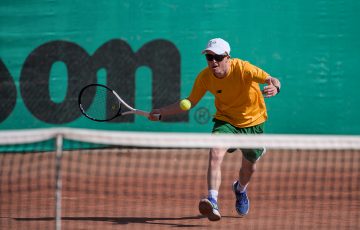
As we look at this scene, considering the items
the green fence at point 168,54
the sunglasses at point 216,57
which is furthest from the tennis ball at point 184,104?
the green fence at point 168,54

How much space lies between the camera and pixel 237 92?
554 centimetres

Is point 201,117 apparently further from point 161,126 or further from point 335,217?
point 335,217

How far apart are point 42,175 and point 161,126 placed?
213 cm

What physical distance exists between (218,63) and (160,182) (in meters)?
2.27

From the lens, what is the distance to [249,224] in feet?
17.4

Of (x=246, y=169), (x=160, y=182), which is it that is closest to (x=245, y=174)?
(x=246, y=169)

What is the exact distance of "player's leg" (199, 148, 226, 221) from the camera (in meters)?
4.92

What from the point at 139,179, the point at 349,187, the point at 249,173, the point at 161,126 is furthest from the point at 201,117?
the point at 249,173

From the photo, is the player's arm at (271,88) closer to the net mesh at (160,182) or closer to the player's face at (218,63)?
the player's face at (218,63)

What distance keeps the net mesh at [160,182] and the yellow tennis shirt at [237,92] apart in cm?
75

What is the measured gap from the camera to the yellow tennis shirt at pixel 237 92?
5484 millimetres

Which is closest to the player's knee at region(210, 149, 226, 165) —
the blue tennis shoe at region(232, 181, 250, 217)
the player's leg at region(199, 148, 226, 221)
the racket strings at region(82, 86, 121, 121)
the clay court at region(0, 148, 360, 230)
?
the player's leg at region(199, 148, 226, 221)

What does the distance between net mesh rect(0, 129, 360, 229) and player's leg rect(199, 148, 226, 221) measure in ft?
0.90

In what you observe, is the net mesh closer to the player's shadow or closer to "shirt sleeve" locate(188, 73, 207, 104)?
the player's shadow
